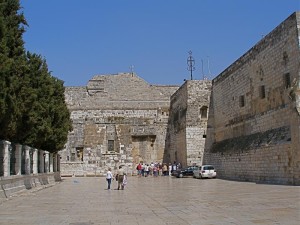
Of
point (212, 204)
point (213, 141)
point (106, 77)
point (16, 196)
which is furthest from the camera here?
point (106, 77)

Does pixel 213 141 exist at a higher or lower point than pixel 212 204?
higher


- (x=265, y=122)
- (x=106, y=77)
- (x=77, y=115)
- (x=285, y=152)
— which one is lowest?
(x=285, y=152)

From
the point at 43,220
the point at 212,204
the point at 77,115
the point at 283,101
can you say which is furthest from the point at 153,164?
the point at 43,220

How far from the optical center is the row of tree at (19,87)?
12.8 metres

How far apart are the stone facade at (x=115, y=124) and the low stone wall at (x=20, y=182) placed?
10.6 metres

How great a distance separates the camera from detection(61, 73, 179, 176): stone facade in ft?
114

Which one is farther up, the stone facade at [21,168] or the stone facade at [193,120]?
the stone facade at [193,120]

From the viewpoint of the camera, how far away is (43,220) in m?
8.54

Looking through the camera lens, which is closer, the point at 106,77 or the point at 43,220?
the point at 43,220

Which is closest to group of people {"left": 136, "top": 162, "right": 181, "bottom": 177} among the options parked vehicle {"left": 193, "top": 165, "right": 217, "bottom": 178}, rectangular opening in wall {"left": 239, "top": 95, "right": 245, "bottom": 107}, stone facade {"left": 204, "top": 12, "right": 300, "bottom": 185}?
stone facade {"left": 204, "top": 12, "right": 300, "bottom": 185}

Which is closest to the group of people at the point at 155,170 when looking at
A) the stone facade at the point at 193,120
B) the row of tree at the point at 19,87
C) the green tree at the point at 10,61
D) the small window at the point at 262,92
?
the stone facade at the point at 193,120

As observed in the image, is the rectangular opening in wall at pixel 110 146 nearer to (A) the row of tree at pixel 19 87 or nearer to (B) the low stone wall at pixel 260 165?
(B) the low stone wall at pixel 260 165

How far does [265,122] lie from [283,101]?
2.33 metres

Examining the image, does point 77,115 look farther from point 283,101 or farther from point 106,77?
point 283,101
